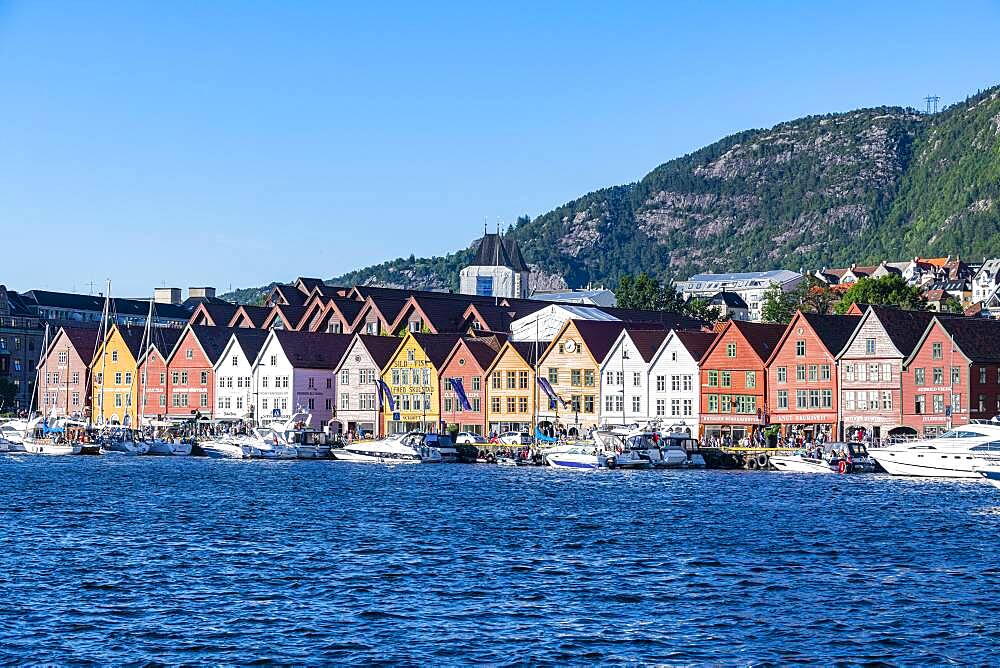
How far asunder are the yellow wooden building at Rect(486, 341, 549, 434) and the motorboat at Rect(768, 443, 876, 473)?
32334mm

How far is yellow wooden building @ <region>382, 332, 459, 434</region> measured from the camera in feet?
484

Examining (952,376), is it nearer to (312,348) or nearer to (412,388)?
(412,388)

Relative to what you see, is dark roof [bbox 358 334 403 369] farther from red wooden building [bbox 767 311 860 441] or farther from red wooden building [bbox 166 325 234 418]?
red wooden building [bbox 767 311 860 441]

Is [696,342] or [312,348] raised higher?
[312,348]

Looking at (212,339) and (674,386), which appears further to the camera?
(212,339)

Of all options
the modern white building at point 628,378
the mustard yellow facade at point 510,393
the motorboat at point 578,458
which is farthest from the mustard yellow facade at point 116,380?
the motorboat at point 578,458

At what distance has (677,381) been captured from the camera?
5281 inches

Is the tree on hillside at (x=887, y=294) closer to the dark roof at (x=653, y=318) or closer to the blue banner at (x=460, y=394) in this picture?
the dark roof at (x=653, y=318)

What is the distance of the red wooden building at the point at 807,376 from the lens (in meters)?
127

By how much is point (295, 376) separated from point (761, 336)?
155 feet

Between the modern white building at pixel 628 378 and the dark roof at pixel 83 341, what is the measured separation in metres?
68.6

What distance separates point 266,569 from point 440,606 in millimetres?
9779

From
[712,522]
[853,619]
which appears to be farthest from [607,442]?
[853,619]

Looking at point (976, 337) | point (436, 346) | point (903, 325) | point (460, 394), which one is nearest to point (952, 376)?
point (976, 337)
